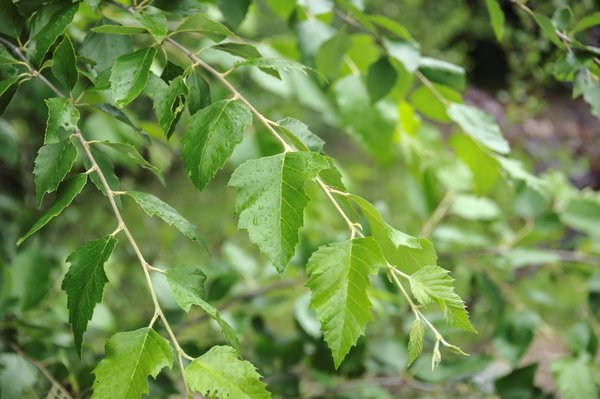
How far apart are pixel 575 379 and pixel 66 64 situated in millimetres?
848

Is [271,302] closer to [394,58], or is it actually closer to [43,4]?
[394,58]

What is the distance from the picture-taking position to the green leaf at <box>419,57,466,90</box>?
2.64 ft

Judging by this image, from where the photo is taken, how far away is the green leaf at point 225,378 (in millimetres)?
421

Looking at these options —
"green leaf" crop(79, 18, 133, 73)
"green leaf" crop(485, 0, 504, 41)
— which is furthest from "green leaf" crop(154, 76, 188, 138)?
"green leaf" crop(485, 0, 504, 41)

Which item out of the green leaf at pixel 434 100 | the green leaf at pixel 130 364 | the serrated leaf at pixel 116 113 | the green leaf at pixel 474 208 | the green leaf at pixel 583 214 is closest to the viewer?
the green leaf at pixel 130 364

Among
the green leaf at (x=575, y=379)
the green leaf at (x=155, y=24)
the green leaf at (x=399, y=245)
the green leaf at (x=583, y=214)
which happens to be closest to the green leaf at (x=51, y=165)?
the green leaf at (x=155, y=24)

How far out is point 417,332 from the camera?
44cm

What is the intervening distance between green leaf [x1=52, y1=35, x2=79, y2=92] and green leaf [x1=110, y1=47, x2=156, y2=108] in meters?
0.04

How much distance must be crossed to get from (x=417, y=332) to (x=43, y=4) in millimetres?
402

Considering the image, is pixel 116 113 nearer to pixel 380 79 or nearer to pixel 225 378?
pixel 225 378

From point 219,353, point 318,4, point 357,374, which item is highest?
point 318,4

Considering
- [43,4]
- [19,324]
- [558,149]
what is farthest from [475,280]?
[558,149]

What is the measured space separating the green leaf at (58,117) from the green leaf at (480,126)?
47cm

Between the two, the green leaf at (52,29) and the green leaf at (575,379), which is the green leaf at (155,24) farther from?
the green leaf at (575,379)
